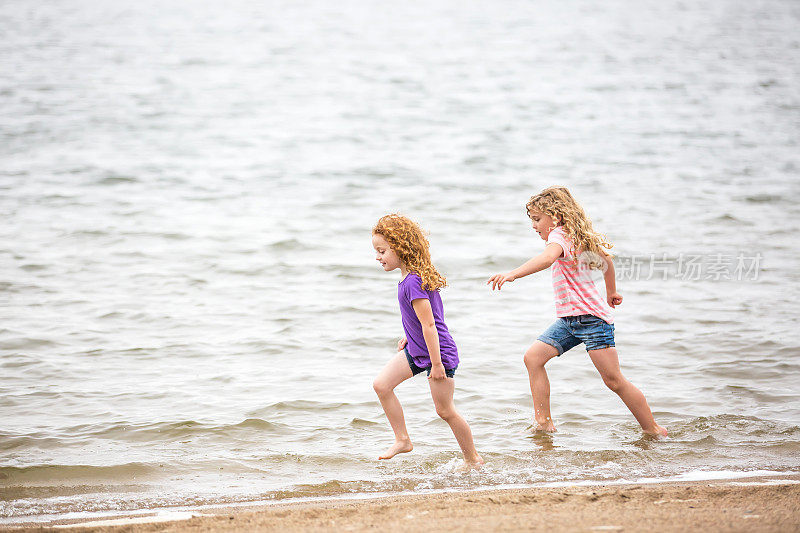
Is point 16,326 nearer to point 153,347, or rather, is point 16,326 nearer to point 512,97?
point 153,347

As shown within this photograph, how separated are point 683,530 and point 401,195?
439 inches

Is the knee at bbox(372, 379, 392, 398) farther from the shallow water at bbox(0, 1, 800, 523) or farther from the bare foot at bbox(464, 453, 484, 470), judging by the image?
the bare foot at bbox(464, 453, 484, 470)

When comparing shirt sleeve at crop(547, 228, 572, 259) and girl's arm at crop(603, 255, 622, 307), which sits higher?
shirt sleeve at crop(547, 228, 572, 259)

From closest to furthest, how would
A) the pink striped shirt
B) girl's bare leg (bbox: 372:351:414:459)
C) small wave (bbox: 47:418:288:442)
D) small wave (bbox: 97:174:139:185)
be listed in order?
1. girl's bare leg (bbox: 372:351:414:459)
2. the pink striped shirt
3. small wave (bbox: 47:418:288:442)
4. small wave (bbox: 97:174:139:185)

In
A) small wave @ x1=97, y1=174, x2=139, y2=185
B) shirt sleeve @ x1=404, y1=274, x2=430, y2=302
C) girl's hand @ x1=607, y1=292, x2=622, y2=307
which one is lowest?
small wave @ x1=97, y1=174, x2=139, y2=185

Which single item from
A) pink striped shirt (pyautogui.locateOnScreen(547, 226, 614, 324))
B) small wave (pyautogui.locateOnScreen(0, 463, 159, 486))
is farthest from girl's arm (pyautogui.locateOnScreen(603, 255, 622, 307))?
small wave (pyautogui.locateOnScreen(0, 463, 159, 486))

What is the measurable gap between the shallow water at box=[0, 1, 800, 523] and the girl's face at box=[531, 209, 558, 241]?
131cm

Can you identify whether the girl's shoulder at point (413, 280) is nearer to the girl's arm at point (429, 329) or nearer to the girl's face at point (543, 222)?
the girl's arm at point (429, 329)

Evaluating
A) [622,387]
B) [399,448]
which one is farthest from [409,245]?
[622,387]

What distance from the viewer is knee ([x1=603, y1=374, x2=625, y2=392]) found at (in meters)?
4.89

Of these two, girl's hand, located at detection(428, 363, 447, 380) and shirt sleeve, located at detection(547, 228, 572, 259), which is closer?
girl's hand, located at detection(428, 363, 447, 380)

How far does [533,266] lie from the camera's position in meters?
4.50

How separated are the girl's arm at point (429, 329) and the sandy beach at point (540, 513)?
0.67 m

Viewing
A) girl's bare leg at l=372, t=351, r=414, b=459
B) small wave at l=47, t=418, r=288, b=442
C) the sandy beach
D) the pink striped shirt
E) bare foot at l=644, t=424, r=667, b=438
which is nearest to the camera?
the sandy beach
